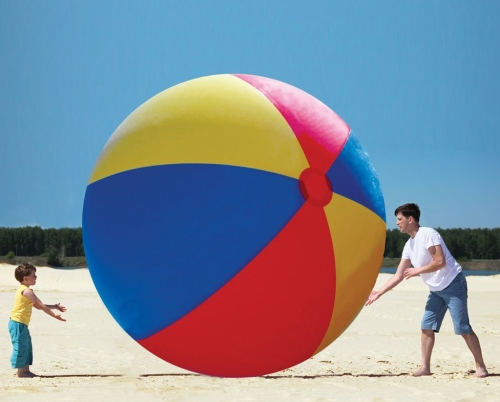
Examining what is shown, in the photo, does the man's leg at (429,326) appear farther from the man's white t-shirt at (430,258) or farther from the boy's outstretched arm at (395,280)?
the boy's outstretched arm at (395,280)

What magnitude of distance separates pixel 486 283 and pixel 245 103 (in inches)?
1064

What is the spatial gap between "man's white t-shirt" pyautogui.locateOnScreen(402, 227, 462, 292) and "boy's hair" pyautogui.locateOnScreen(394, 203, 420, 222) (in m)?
0.13

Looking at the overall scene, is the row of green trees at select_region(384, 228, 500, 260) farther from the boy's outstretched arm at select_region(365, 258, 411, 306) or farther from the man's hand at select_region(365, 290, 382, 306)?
the man's hand at select_region(365, 290, 382, 306)

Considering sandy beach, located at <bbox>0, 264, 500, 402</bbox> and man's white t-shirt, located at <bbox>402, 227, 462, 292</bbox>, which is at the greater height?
man's white t-shirt, located at <bbox>402, 227, 462, 292</bbox>

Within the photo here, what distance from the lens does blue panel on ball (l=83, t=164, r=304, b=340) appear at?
4.18m

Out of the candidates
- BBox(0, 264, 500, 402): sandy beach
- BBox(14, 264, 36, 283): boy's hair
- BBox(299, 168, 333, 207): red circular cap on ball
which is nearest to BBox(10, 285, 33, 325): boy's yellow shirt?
BBox(14, 264, 36, 283): boy's hair

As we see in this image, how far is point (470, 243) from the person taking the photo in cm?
6438

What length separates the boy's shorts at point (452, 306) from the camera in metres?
6.11

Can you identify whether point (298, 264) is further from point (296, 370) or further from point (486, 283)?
point (486, 283)

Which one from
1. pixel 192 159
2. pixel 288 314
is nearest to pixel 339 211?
pixel 288 314

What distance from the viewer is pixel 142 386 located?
580cm

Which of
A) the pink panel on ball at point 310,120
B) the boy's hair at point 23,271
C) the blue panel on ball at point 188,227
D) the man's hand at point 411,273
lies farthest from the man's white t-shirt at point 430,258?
the boy's hair at point 23,271

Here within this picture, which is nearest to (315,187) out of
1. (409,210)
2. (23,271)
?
(409,210)

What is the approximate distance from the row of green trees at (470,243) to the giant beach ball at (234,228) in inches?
2285
